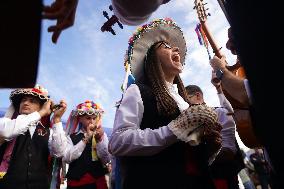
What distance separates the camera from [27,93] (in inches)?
173

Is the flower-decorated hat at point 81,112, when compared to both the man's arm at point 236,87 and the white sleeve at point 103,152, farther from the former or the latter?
the man's arm at point 236,87

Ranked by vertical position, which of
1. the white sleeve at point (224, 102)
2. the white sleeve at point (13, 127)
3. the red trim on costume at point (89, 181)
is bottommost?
the red trim on costume at point (89, 181)

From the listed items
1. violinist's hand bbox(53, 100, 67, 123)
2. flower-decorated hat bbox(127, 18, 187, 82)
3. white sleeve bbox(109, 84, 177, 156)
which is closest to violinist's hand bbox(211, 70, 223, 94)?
flower-decorated hat bbox(127, 18, 187, 82)

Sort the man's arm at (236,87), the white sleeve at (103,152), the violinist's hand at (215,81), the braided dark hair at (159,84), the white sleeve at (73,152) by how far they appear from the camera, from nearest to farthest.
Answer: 1. the man's arm at (236,87)
2. the braided dark hair at (159,84)
3. the violinist's hand at (215,81)
4. the white sleeve at (73,152)
5. the white sleeve at (103,152)

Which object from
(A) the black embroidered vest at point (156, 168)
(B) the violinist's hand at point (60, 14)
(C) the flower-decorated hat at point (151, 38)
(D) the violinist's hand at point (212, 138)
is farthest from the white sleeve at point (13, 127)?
(B) the violinist's hand at point (60, 14)

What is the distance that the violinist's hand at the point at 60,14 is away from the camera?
3.01ft

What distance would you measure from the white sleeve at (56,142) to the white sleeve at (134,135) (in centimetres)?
239

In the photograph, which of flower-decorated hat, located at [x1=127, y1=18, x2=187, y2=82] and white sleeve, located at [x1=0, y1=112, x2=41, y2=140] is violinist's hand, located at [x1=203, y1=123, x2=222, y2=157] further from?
white sleeve, located at [x1=0, y1=112, x2=41, y2=140]

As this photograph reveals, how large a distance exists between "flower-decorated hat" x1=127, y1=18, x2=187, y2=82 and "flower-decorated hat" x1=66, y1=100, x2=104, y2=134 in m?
2.70

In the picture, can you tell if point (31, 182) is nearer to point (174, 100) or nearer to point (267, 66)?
point (174, 100)

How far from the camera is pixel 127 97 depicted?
2209mm

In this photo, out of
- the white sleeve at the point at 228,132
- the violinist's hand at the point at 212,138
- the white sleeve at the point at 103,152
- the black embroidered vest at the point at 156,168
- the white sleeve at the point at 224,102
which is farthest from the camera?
the white sleeve at the point at 103,152

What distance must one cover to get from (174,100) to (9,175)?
7.98 feet

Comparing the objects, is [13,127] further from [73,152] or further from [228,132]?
[228,132]
